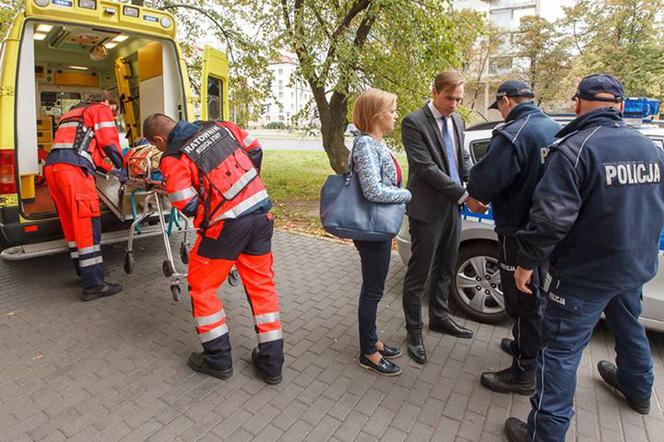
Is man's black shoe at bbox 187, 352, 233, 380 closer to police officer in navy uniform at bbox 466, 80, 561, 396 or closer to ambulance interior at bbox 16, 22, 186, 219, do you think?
police officer in navy uniform at bbox 466, 80, 561, 396

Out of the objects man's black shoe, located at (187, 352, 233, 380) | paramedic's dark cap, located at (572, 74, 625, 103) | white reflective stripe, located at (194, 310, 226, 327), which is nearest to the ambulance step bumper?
man's black shoe, located at (187, 352, 233, 380)

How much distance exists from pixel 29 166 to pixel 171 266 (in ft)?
5.77

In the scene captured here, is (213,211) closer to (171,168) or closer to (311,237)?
(171,168)

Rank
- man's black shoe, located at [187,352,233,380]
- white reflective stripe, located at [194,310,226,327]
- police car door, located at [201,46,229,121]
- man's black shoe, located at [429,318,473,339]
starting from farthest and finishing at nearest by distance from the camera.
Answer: police car door, located at [201,46,229,121], man's black shoe, located at [429,318,473,339], man's black shoe, located at [187,352,233,380], white reflective stripe, located at [194,310,226,327]

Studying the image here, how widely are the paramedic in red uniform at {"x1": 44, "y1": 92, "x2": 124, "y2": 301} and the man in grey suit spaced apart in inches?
117

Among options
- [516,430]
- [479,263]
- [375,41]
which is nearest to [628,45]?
[375,41]

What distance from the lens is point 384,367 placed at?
10.0ft

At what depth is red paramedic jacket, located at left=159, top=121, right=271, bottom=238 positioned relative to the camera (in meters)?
2.77

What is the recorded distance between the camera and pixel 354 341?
140 inches

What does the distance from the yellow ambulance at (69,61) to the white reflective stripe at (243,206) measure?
2.57 m

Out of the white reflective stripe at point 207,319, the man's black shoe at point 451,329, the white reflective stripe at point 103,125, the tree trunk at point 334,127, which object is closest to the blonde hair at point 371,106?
the white reflective stripe at point 207,319

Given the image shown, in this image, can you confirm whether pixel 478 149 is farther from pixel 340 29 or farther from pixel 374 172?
pixel 340 29

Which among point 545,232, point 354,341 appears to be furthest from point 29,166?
point 545,232

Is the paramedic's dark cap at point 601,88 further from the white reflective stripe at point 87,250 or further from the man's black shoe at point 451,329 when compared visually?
the white reflective stripe at point 87,250
